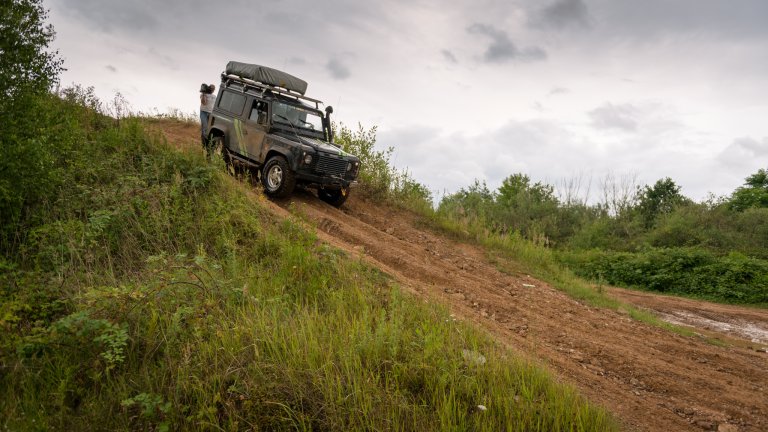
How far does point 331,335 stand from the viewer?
4.48 m

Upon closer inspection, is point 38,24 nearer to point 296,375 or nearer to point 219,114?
point 219,114

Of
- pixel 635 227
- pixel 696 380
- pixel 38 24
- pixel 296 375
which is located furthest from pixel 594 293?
pixel 635 227

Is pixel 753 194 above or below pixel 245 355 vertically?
above

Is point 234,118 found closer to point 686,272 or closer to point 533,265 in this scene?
point 533,265

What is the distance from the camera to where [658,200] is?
24531mm

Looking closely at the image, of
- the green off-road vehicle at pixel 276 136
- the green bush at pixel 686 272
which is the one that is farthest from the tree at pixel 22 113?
the green bush at pixel 686 272

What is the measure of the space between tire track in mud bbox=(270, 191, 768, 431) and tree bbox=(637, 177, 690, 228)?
1594 centimetres

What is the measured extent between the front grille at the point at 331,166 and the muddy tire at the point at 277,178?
59 centimetres

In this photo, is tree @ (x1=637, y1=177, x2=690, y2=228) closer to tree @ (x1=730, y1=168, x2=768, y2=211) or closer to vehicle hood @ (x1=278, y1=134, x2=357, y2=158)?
tree @ (x1=730, y1=168, x2=768, y2=211)

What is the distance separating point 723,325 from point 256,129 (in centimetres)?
1040

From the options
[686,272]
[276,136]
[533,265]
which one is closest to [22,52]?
[276,136]

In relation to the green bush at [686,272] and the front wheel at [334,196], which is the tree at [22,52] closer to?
the front wheel at [334,196]

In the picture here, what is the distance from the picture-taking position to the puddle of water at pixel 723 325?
941 cm

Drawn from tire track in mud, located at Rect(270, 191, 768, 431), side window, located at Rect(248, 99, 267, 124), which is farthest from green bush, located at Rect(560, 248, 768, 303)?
side window, located at Rect(248, 99, 267, 124)
